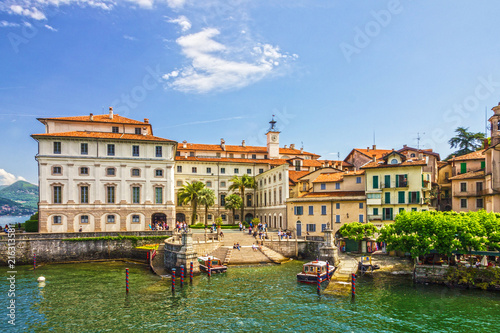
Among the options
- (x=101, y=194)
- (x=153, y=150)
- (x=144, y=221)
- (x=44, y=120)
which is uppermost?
(x=44, y=120)

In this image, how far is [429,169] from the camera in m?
66.6

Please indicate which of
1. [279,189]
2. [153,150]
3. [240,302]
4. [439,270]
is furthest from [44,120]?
[439,270]

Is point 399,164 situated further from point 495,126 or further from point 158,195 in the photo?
point 158,195

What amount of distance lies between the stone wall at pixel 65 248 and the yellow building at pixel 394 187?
32.5m

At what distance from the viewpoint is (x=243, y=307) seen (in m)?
28.1

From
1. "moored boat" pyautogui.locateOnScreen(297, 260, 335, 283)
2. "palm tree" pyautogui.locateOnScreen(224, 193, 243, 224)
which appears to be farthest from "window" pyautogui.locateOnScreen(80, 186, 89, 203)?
"moored boat" pyautogui.locateOnScreen(297, 260, 335, 283)

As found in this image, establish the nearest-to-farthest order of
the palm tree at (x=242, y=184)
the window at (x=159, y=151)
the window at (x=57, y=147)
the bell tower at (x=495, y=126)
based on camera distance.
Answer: the bell tower at (x=495, y=126) < the window at (x=57, y=147) < the window at (x=159, y=151) < the palm tree at (x=242, y=184)

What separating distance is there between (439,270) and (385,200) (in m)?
20.4

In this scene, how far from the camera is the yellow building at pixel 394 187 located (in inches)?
2058

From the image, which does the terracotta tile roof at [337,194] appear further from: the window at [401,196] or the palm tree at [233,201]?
the palm tree at [233,201]

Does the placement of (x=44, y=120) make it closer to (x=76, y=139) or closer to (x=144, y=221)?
(x=76, y=139)

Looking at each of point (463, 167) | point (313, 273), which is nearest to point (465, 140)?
point (463, 167)

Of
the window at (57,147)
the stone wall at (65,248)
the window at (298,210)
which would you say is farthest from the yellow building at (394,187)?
the window at (57,147)

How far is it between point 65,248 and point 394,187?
4531 cm
